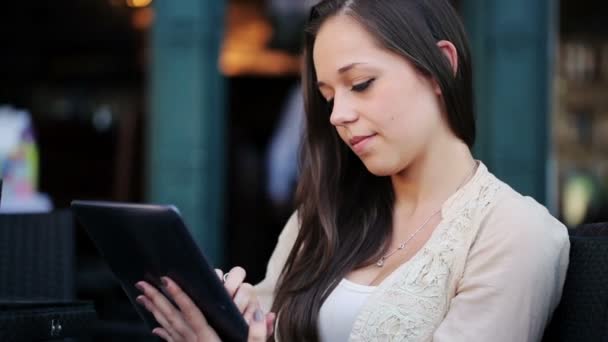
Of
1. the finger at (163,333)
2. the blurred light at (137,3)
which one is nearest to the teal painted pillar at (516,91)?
the blurred light at (137,3)

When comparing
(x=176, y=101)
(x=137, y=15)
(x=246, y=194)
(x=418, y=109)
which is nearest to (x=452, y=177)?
(x=418, y=109)

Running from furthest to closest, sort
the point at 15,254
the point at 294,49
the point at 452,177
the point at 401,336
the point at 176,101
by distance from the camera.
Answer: the point at 294,49
the point at 176,101
the point at 15,254
the point at 452,177
the point at 401,336

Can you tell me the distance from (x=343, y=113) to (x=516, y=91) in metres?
2.60

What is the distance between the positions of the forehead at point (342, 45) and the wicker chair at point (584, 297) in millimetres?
492

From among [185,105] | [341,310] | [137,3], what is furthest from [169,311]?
[137,3]

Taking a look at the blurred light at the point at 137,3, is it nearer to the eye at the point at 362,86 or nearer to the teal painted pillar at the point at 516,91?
the teal painted pillar at the point at 516,91

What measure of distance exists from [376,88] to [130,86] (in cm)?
608

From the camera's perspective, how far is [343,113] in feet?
5.59

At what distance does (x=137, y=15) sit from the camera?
224 inches

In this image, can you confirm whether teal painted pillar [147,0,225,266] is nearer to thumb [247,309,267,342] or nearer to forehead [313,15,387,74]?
forehead [313,15,387,74]

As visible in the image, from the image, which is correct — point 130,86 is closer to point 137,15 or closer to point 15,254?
point 137,15

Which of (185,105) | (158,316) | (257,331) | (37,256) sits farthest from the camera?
(185,105)

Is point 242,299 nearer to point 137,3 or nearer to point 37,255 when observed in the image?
point 37,255

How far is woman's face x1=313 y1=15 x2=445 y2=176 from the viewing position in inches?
65.9
